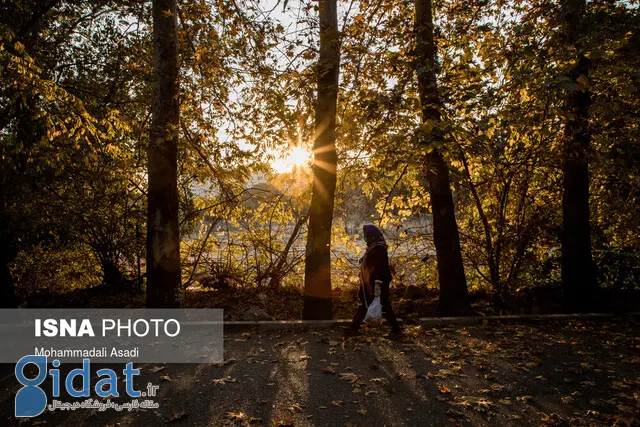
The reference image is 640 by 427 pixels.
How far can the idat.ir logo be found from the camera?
399 centimetres

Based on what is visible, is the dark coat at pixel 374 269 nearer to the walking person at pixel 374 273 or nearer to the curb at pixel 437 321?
the walking person at pixel 374 273

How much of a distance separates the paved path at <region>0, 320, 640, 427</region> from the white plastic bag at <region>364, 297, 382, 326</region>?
0.39m

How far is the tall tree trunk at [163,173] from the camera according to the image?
21.3 feet

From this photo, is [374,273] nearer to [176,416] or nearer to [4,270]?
[176,416]

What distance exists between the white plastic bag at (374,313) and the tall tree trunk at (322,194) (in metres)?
1.27

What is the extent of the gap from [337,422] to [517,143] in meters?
6.10

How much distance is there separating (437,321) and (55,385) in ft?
19.5

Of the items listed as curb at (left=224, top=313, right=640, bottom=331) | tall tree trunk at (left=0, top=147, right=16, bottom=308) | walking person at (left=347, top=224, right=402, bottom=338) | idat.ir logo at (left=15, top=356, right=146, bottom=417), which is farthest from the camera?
tall tree trunk at (left=0, top=147, right=16, bottom=308)

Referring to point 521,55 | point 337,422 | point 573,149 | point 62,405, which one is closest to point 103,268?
point 62,405

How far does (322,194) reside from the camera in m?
7.04

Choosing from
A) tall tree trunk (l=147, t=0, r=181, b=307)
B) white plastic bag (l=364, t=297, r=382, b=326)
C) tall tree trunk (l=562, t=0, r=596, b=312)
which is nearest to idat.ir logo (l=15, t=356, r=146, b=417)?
tall tree trunk (l=147, t=0, r=181, b=307)

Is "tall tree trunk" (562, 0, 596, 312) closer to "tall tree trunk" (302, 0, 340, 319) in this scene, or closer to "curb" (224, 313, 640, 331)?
"curb" (224, 313, 640, 331)

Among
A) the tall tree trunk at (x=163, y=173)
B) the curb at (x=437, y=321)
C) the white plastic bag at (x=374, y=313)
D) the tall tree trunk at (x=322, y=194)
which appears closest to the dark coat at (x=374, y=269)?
the white plastic bag at (x=374, y=313)

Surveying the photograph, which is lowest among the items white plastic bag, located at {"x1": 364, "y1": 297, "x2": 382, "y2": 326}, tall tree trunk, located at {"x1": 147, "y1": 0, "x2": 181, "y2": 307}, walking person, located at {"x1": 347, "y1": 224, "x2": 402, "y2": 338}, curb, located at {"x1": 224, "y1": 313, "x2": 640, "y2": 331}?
curb, located at {"x1": 224, "y1": 313, "x2": 640, "y2": 331}
